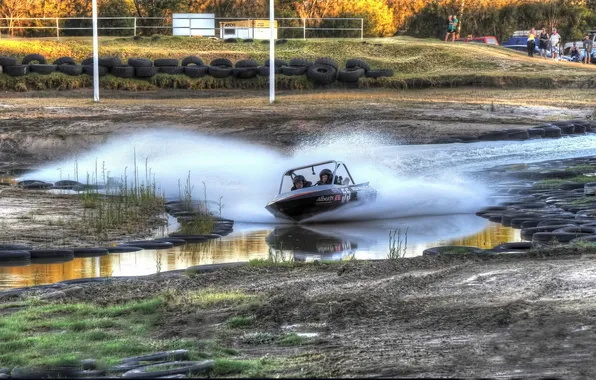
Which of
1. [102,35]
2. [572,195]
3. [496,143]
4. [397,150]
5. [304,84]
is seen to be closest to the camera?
[572,195]

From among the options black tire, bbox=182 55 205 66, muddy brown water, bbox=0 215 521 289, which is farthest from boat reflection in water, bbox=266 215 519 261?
black tire, bbox=182 55 205 66

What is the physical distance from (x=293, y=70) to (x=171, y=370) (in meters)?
39.2

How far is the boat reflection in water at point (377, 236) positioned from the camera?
17.7m

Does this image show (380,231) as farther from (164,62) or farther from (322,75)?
(164,62)

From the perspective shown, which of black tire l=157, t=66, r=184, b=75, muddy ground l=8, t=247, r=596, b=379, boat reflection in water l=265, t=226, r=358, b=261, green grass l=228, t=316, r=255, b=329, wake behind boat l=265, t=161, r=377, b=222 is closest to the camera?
muddy ground l=8, t=247, r=596, b=379

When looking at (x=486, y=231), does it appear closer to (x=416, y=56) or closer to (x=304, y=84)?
(x=304, y=84)

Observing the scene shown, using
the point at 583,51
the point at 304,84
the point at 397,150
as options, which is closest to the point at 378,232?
the point at 397,150

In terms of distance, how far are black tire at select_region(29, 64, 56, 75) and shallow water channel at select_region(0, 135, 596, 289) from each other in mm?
16336

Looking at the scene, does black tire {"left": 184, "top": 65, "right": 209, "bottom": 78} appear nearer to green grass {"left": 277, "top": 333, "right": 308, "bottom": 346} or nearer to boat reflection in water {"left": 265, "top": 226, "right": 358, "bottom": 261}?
boat reflection in water {"left": 265, "top": 226, "right": 358, "bottom": 261}

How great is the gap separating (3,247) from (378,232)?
6867 mm

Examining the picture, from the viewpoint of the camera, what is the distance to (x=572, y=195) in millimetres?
22250

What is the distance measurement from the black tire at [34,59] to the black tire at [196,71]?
5767 millimetres

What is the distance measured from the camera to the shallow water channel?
15.7 meters

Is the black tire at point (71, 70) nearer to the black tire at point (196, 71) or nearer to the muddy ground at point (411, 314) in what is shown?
the black tire at point (196, 71)
